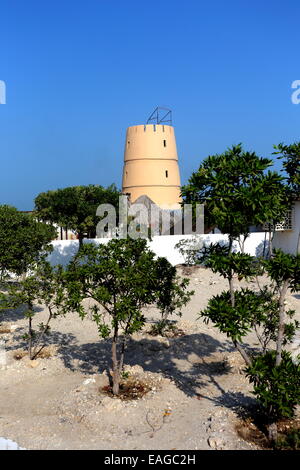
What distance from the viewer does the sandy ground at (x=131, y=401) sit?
7379mm

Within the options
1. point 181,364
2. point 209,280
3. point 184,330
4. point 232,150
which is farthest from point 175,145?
point 232,150

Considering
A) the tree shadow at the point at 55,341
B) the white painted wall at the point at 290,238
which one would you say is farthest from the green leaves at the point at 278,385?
the white painted wall at the point at 290,238

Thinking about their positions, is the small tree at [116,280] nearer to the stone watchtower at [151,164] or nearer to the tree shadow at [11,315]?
the tree shadow at [11,315]

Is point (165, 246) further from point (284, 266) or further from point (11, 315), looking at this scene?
point (284, 266)

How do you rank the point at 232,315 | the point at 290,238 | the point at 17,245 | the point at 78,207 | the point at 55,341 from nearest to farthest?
the point at 232,315
the point at 17,245
the point at 55,341
the point at 78,207
the point at 290,238

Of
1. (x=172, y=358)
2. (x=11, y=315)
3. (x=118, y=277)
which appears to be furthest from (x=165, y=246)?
(x=118, y=277)

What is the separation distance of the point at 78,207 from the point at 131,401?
59.4 feet

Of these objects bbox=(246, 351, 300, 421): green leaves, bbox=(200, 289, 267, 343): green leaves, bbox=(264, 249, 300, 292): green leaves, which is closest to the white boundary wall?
bbox=(200, 289, 267, 343): green leaves

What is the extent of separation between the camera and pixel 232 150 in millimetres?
7016

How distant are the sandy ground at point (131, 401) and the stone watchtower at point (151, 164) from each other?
23.3m

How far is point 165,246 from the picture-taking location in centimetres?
2769

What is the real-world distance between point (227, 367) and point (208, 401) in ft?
7.33

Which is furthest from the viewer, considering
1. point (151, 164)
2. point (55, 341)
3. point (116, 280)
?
point (151, 164)

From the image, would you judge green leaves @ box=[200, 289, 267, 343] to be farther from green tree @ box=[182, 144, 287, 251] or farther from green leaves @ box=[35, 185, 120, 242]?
green leaves @ box=[35, 185, 120, 242]
